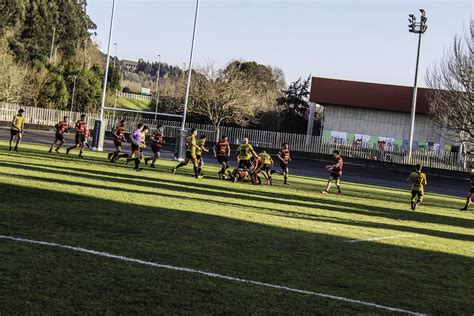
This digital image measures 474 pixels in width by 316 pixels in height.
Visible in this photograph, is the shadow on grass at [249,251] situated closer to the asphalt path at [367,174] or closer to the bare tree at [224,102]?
the asphalt path at [367,174]

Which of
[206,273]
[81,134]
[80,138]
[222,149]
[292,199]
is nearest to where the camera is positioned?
[206,273]

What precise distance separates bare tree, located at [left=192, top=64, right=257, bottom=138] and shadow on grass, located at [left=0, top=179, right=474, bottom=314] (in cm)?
5448

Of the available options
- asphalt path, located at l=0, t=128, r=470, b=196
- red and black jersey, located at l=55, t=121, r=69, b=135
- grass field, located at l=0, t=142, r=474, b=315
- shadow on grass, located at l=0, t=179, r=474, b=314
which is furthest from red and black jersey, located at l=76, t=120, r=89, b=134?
shadow on grass, located at l=0, t=179, r=474, b=314

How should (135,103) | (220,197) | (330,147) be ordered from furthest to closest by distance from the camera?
(135,103) < (330,147) < (220,197)

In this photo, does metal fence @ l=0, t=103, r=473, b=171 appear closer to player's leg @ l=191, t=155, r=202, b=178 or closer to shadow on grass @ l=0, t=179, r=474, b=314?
player's leg @ l=191, t=155, r=202, b=178

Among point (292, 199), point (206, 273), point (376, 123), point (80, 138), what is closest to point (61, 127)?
point (80, 138)

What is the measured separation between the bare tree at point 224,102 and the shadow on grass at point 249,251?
2145 inches

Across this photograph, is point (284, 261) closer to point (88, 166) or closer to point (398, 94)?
point (88, 166)

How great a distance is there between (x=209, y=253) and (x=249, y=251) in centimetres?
80

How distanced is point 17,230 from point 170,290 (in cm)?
351

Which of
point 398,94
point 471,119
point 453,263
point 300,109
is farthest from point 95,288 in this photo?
point 300,109

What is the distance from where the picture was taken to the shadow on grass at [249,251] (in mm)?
8258

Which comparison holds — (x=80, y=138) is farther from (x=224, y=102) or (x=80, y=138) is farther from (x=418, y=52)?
(x=224, y=102)

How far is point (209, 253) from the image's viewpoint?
9.68 metres
